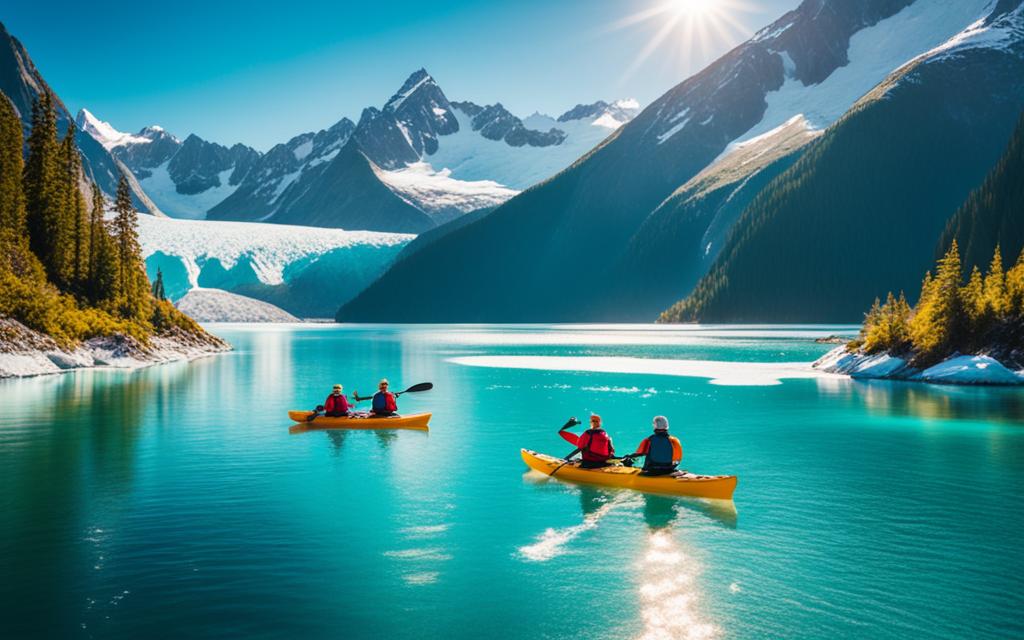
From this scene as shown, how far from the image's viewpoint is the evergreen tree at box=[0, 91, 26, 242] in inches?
3152

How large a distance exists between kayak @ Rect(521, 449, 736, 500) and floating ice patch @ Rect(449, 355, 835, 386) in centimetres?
3677

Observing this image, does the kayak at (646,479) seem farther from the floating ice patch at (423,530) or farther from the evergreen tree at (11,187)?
the evergreen tree at (11,187)

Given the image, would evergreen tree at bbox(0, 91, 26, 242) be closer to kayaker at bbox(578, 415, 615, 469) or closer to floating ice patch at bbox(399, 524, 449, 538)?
kayaker at bbox(578, 415, 615, 469)

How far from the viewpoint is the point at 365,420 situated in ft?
136

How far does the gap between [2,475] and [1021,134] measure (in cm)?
17184

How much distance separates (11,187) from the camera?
267 feet

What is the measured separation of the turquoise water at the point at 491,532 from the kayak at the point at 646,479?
19.6 inches

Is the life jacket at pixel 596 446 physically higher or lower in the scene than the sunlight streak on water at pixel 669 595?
higher

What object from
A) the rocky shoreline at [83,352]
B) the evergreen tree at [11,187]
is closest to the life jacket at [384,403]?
the rocky shoreline at [83,352]

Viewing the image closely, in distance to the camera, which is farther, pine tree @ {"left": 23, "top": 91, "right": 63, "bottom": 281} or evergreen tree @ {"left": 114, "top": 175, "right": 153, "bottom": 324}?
evergreen tree @ {"left": 114, "top": 175, "right": 153, "bottom": 324}

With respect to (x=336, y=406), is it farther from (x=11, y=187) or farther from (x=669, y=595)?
(x=11, y=187)

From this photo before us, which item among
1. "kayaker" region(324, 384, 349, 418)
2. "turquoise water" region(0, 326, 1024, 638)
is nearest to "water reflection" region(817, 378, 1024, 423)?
"turquoise water" region(0, 326, 1024, 638)

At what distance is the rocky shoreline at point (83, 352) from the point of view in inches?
2598

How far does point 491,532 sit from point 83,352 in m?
69.4
